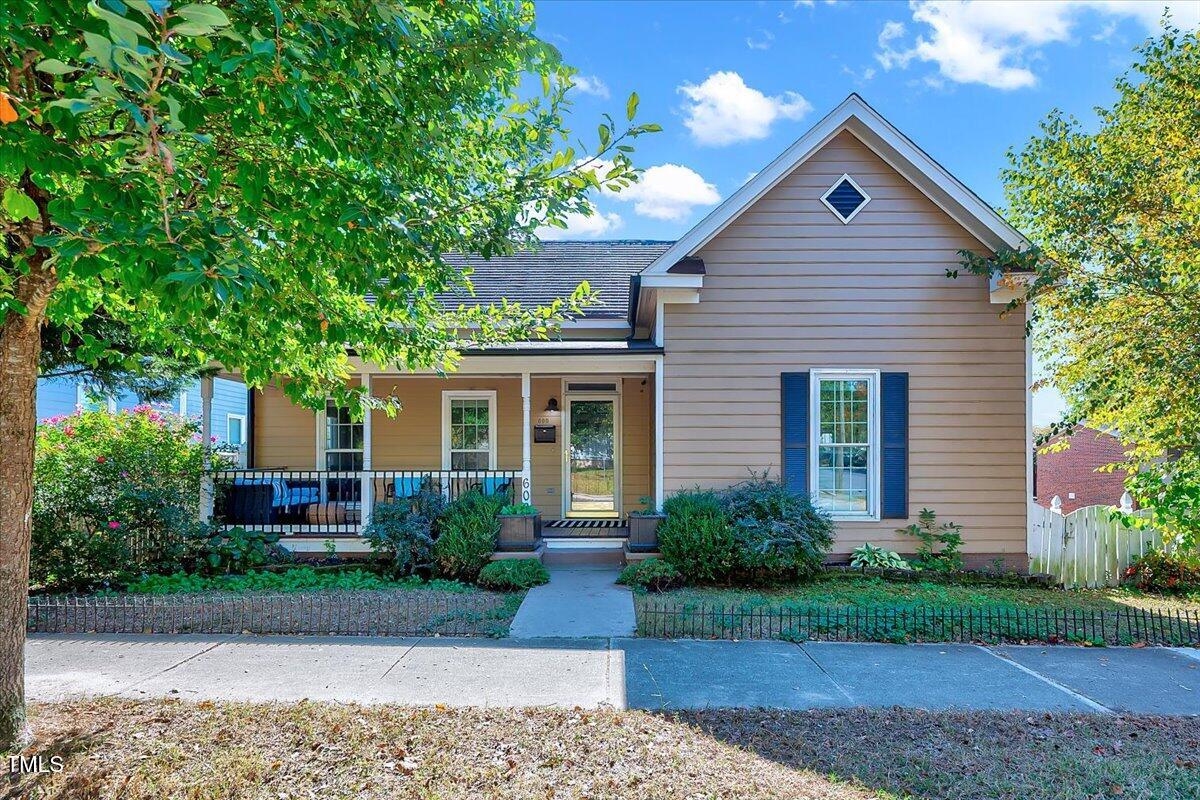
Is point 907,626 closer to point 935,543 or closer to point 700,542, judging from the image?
point 700,542

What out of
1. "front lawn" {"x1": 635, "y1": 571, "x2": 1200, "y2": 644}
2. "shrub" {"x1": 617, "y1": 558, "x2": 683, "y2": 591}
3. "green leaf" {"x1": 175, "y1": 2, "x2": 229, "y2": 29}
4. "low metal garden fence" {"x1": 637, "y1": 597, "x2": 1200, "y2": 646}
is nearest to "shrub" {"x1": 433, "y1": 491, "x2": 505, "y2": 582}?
"shrub" {"x1": 617, "y1": 558, "x2": 683, "y2": 591}

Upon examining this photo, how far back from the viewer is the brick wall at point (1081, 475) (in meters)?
19.9

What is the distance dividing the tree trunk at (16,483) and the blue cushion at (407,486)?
19.1 feet

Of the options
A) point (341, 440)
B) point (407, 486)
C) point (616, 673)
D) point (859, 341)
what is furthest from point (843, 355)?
point (341, 440)

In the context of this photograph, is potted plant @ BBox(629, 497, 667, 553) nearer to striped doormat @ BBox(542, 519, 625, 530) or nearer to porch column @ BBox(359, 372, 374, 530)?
striped doormat @ BBox(542, 519, 625, 530)

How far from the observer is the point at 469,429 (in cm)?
1241

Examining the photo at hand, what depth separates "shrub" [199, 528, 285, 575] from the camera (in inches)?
350

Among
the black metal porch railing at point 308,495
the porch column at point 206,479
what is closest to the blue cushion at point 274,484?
the black metal porch railing at point 308,495

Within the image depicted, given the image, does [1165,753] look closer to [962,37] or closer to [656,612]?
[656,612]

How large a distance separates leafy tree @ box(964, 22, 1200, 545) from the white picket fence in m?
0.85

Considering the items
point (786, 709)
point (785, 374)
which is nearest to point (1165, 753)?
point (786, 709)

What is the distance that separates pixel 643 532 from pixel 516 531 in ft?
5.72

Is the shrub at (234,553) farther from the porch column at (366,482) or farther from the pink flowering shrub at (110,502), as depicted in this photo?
the porch column at (366,482)

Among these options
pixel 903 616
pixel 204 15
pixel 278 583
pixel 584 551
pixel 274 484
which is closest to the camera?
pixel 204 15
